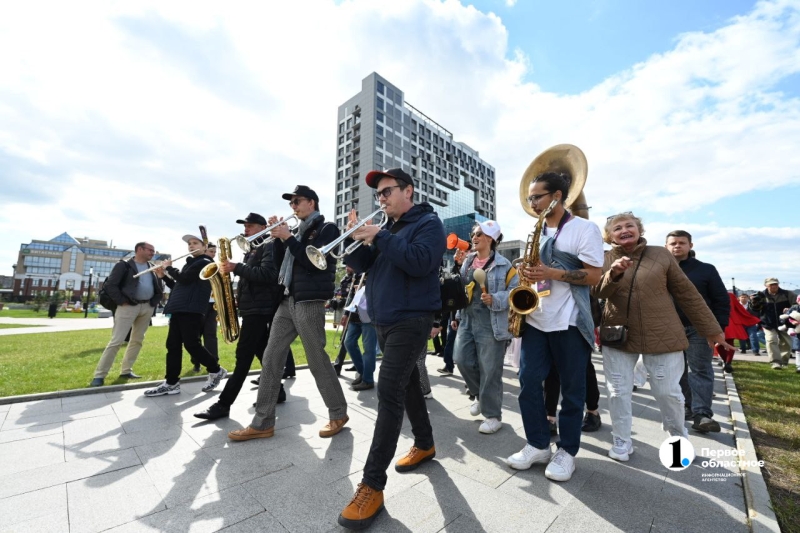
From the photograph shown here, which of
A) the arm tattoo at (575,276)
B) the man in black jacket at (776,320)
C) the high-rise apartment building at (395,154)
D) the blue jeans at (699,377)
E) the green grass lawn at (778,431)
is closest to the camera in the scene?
the green grass lawn at (778,431)

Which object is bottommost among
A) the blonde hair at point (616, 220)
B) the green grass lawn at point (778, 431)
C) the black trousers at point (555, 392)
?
the green grass lawn at point (778, 431)

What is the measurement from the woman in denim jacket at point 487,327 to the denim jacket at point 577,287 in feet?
2.90

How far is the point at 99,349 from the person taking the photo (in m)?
9.13

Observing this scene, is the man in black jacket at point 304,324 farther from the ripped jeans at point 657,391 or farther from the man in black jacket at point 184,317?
the ripped jeans at point 657,391

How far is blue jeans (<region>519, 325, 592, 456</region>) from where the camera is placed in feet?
9.20

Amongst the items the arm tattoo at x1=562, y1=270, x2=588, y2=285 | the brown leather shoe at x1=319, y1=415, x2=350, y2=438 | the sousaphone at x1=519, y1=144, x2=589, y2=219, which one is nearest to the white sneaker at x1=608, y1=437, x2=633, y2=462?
the arm tattoo at x1=562, y1=270, x2=588, y2=285

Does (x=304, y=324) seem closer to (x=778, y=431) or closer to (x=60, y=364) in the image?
(x=778, y=431)

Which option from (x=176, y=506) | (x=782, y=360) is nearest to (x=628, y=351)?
(x=176, y=506)

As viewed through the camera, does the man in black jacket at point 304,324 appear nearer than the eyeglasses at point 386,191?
No

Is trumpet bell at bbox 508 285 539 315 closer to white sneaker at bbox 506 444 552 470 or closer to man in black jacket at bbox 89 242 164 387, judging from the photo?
white sneaker at bbox 506 444 552 470

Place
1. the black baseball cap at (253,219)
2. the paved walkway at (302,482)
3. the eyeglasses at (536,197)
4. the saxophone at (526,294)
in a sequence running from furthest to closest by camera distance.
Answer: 1. the black baseball cap at (253,219)
2. the eyeglasses at (536,197)
3. the saxophone at (526,294)
4. the paved walkway at (302,482)

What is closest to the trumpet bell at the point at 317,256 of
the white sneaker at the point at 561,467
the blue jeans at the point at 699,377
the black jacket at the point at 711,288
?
the white sneaker at the point at 561,467

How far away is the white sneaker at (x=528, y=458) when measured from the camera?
2828 millimetres

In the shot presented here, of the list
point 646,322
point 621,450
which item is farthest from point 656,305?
point 621,450
